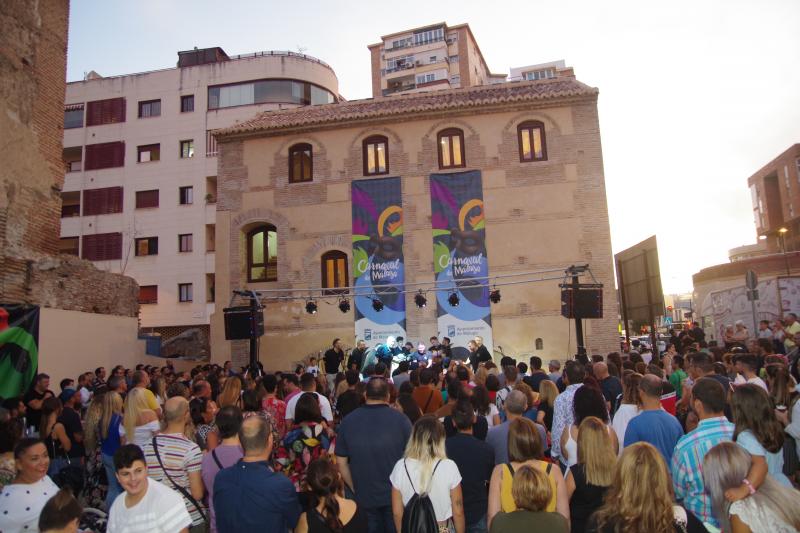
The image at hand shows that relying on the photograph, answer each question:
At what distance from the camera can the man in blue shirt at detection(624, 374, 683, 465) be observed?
474 centimetres

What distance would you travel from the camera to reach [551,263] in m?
18.9

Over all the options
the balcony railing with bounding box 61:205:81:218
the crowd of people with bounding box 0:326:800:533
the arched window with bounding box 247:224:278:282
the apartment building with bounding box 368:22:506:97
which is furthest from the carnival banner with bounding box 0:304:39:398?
the apartment building with bounding box 368:22:506:97

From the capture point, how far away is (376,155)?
2058 cm

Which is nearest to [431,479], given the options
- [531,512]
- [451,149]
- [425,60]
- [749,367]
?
[531,512]

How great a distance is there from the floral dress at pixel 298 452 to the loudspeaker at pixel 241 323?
10439mm

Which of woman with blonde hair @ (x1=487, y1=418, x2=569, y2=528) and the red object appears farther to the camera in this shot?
the red object

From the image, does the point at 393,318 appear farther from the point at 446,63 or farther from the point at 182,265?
the point at 446,63

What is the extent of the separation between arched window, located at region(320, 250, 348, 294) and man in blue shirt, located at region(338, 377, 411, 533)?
15.3 meters

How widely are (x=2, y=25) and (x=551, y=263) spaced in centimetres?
1609

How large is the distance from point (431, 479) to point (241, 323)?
11989 mm

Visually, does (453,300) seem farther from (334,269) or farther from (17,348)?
(17,348)

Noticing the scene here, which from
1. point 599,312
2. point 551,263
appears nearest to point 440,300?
point 551,263

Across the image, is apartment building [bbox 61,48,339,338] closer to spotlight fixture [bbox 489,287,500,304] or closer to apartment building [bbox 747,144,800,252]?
spotlight fixture [bbox 489,287,500,304]

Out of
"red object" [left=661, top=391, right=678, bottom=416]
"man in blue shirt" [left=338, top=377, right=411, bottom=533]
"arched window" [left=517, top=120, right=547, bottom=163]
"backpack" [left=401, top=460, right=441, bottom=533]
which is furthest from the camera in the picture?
"arched window" [left=517, top=120, right=547, bottom=163]
